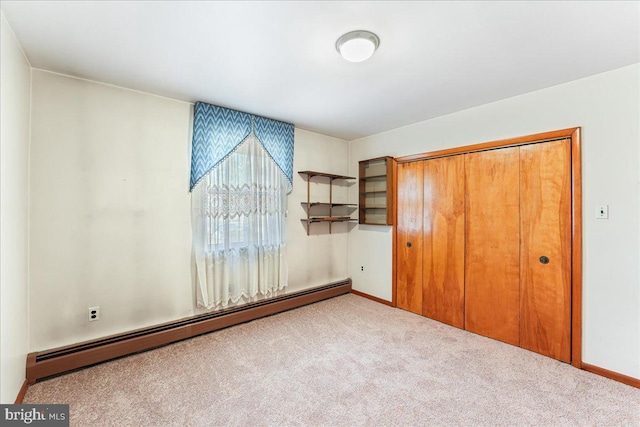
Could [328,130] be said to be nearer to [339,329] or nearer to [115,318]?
[339,329]

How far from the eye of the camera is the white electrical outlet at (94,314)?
2443 millimetres

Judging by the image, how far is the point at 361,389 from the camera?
2082mm

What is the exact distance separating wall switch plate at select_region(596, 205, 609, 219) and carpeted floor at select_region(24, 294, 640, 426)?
129 centimetres

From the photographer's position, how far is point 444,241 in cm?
334

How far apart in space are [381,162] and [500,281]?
2117mm

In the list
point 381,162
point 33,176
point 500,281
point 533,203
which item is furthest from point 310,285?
point 33,176

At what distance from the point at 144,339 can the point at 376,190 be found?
10.9 feet

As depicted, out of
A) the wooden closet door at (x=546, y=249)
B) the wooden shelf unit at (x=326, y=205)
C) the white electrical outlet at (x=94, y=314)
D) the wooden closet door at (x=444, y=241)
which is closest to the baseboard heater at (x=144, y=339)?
the white electrical outlet at (x=94, y=314)

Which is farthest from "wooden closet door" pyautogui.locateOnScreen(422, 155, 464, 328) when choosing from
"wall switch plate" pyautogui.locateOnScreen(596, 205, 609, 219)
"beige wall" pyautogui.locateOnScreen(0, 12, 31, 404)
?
"beige wall" pyautogui.locateOnScreen(0, 12, 31, 404)

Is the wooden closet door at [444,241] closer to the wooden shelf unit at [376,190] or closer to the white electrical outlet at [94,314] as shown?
the wooden shelf unit at [376,190]

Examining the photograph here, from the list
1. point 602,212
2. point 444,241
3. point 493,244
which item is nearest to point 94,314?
point 444,241

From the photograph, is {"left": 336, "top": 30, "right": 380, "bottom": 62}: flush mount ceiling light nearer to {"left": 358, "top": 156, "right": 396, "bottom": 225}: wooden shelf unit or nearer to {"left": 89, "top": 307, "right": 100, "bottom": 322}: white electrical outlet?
{"left": 358, "top": 156, "right": 396, "bottom": 225}: wooden shelf unit

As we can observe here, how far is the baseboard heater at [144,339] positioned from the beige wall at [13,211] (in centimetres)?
16

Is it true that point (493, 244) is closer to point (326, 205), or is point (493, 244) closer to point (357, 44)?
point (326, 205)
